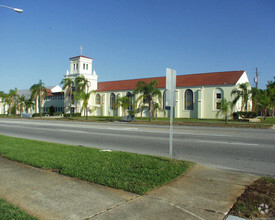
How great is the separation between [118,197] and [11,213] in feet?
Answer: 5.64

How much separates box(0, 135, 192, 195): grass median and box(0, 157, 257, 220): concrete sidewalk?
220mm

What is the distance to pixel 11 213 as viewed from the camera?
3.67 metres

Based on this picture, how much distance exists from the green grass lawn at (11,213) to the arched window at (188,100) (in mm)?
41791

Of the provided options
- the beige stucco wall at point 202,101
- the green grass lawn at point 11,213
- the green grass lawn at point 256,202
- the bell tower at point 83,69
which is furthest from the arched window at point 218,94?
the green grass lawn at point 11,213

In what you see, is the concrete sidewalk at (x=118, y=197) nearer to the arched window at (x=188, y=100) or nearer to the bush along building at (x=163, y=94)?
the bush along building at (x=163, y=94)

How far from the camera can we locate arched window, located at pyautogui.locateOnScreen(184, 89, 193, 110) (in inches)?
1738

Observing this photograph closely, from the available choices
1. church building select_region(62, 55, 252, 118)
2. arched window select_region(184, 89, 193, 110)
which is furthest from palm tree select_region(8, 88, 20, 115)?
arched window select_region(184, 89, 193, 110)

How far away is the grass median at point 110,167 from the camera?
5.21 metres

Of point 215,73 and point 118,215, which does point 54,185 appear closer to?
point 118,215

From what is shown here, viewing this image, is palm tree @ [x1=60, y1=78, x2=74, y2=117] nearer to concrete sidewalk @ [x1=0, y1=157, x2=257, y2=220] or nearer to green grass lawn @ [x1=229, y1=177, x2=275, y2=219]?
concrete sidewalk @ [x1=0, y1=157, x2=257, y2=220]

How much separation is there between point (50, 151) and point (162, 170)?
4690 millimetres

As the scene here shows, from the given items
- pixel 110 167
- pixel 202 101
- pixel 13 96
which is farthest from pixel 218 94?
pixel 13 96

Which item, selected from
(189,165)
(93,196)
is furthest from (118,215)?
(189,165)

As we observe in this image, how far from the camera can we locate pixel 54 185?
516 cm
